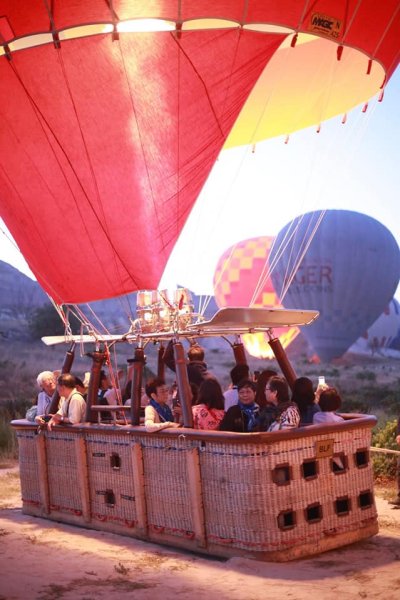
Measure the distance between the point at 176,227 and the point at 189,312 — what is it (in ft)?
5.62

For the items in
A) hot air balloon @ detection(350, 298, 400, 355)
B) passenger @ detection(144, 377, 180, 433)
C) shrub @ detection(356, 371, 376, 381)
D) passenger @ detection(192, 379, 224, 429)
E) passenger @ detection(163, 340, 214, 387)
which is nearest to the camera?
passenger @ detection(192, 379, 224, 429)

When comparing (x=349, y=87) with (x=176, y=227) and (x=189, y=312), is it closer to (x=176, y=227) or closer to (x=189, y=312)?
(x=176, y=227)

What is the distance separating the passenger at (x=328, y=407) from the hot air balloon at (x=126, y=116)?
8.70ft

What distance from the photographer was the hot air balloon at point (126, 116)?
8.48m

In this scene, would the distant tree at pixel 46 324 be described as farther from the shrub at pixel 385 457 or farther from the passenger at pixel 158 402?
the passenger at pixel 158 402

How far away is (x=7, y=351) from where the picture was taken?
55438 millimetres

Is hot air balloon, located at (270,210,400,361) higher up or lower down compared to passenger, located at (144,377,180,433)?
higher up

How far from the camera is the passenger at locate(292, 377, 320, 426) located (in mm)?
7016

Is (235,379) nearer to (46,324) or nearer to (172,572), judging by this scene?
(172,572)

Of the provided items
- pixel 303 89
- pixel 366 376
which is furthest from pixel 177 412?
pixel 366 376

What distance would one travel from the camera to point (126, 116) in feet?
29.0

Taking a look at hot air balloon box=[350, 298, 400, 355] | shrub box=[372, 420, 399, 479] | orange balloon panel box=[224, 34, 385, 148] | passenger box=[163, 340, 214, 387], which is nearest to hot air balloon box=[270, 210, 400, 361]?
hot air balloon box=[350, 298, 400, 355]

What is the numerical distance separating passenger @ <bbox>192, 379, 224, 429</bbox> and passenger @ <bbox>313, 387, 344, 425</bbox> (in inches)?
30.6

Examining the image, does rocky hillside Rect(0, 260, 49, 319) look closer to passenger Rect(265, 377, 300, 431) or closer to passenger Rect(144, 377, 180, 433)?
passenger Rect(144, 377, 180, 433)
